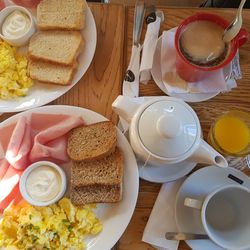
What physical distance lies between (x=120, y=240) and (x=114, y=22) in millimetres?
637

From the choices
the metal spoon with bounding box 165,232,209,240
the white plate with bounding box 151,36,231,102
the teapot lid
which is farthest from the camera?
the white plate with bounding box 151,36,231,102

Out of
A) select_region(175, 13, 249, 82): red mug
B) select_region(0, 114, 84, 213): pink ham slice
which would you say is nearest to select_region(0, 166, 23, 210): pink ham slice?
select_region(0, 114, 84, 213): pink ham slice

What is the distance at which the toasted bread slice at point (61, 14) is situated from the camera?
3.35 ft

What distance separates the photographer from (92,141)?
0.92 meters

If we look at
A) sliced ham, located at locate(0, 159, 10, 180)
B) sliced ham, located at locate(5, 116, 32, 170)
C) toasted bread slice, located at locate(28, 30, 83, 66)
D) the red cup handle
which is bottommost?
sliced ham, located at locate(0, 159, 10, 180)

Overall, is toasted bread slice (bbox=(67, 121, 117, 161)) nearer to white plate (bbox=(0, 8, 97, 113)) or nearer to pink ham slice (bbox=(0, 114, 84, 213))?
pink ham slice (bbox=(0, 114, 84, 213))

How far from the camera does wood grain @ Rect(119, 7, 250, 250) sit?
2.95 feet

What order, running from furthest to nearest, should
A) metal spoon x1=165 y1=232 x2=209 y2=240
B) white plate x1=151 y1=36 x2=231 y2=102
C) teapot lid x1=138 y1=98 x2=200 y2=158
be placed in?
white plate x1=151 y1=36 x2=231 y2=102
metal spoon x1=165 y1=232 x2=209 y2=240
teapot lid x1=138 y1=98 x2=200 y2=158

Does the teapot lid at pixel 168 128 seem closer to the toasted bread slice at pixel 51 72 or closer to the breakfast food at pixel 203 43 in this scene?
the breakfast food at pixel 203 43

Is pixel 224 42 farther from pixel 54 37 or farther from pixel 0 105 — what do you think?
pixel 0 105

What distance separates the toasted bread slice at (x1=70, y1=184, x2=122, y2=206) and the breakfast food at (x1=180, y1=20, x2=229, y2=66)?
39 centimetres

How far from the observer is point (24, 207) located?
2.88 ft

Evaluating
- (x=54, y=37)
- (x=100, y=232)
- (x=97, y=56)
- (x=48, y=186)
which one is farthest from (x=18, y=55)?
(x=100, y=232)

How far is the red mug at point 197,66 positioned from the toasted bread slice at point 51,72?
1.01 ft
